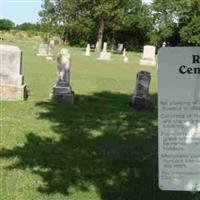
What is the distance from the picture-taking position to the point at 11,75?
594 inches

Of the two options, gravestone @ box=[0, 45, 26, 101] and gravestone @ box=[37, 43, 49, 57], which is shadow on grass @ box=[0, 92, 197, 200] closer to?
gravestone @ box=[0, 45, 26, 101]

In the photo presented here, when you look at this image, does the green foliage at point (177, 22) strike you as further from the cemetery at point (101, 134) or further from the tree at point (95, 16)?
the cemetery at point (101, 134)

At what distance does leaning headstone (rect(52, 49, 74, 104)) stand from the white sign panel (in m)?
10.2

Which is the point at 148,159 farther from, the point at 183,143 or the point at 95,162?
the point at 183,143

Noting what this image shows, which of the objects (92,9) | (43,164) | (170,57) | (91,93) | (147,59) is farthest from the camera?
(92,9)

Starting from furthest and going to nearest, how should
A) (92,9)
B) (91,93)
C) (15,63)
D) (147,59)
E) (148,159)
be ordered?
1. (92,9)
2. (147,59)
3. (91,93)
4. (15,63)
5. (148,159)

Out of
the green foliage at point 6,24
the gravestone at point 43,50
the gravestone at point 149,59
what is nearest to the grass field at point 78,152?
the gravestone at point 43,50

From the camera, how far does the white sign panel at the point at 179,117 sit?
4895 millimetres

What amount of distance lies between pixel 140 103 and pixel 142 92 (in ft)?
0.94

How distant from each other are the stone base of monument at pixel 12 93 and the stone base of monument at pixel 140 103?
110 inches

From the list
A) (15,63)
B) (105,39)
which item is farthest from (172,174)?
(105,39)

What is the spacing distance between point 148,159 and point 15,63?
6827 mm

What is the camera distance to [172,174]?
496 cm

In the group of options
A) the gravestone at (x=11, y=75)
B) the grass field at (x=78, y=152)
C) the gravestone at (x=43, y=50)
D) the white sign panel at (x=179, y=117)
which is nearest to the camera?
the white sign panel at (x=179, y=117)
